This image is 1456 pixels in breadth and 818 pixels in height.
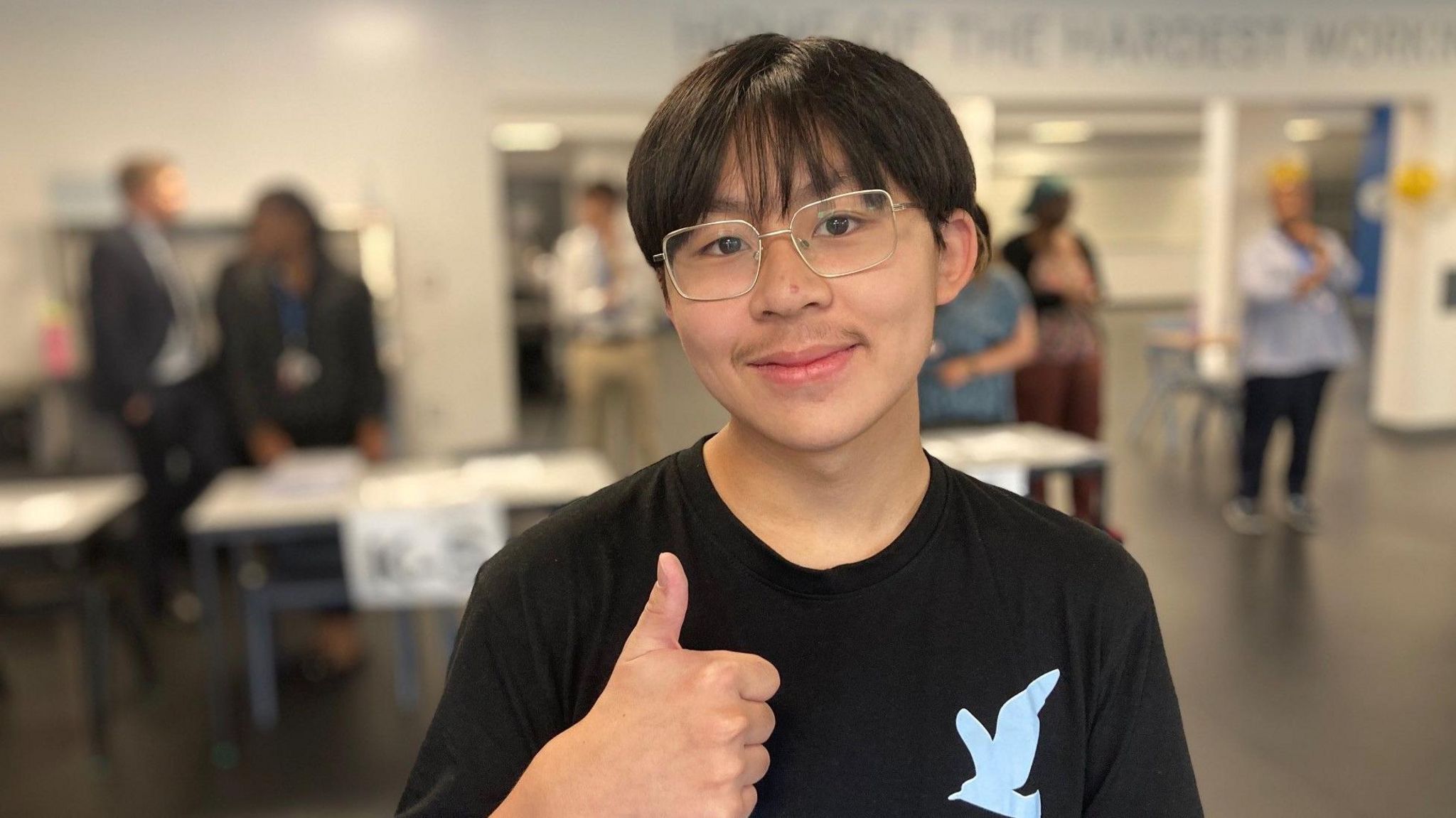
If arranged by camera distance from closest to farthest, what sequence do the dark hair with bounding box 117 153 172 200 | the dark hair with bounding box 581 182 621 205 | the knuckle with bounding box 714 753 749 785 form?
1. the knuckle with bounding box 714 753 749 785
2. the dark hair with bounding box 117 153 172 200
3. the dark hair with bounding box 581 182 621 205

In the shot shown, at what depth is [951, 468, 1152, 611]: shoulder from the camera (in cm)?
87

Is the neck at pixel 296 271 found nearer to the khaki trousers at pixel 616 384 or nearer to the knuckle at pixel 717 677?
the khaki trousers at pixel 616 384

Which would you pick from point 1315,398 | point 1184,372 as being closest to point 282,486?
point 1315,398

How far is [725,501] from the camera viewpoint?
890 mm

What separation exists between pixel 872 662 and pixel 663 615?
0.62 feet

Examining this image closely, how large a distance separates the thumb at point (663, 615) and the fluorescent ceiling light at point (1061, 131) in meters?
14.5

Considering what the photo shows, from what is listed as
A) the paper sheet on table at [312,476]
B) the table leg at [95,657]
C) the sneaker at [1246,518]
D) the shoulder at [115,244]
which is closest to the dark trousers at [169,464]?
the shoulder at [115,244]

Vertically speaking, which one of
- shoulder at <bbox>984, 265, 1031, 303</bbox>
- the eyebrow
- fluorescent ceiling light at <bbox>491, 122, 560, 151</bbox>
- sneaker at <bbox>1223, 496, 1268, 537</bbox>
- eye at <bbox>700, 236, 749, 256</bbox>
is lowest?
sneaker at <bbox>1223, 496, 1268, 537</bbox>

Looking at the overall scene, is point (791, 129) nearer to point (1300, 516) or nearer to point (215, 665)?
point (215, 665)

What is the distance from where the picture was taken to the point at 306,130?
18.0 feet

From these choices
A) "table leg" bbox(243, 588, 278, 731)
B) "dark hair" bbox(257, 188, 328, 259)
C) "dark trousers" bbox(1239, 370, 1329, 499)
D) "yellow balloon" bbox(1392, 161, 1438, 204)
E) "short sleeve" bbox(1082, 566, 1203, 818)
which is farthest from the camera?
"yellow balloon" bbox(1392, 161, 1438, 204)

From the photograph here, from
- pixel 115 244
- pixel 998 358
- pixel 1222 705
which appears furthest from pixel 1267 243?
pixel 115 244

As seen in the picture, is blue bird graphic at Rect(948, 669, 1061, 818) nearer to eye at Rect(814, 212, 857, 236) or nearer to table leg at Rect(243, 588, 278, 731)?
eye at Rect(814, 212, 857, 236)

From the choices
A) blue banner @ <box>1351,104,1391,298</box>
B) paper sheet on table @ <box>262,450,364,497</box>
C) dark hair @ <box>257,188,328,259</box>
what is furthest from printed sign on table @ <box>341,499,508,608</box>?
blue banner @ <box>1351,104,1391,298</box>
